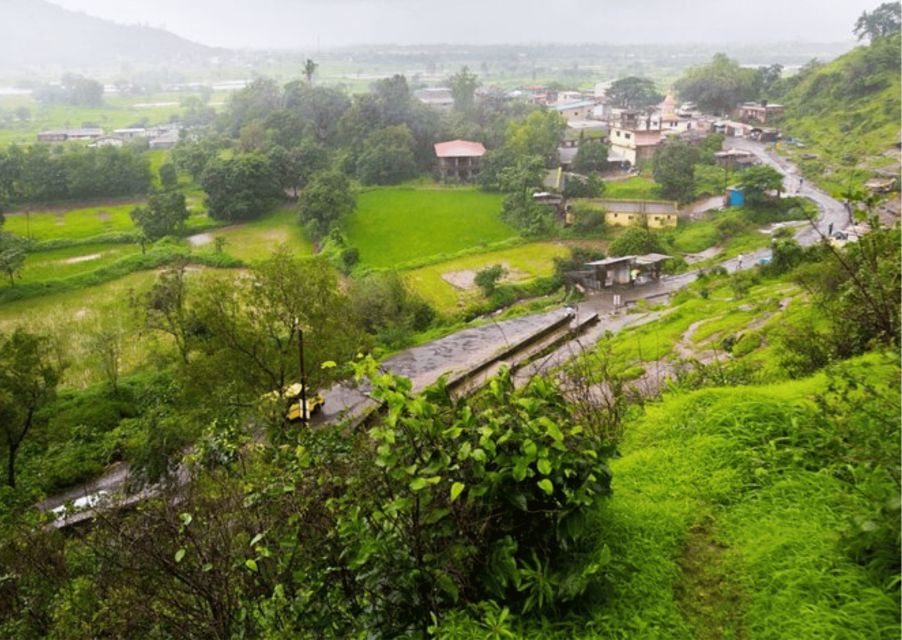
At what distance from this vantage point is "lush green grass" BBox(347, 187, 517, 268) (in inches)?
1164

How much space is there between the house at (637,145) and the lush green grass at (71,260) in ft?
97.8

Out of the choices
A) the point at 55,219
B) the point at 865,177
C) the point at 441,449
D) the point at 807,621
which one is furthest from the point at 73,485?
the point at 865,177

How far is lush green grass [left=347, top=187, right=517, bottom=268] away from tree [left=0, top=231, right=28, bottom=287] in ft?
42.2

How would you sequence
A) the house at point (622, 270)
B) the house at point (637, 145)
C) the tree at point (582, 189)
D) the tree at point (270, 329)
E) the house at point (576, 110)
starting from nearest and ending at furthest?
1. the tree at point (270, 329)
2. the house at point (622, 270)
3. the tree at point (582, 189)
4. the house at point (637, 145)
5. the house at point (576, 110)

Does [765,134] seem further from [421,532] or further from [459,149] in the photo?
[421,532]

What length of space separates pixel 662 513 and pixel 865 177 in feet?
115

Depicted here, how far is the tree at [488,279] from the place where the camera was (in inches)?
951

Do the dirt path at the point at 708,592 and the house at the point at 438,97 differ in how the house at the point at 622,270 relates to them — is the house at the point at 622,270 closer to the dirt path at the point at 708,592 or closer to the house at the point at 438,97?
the dirt path at the point at 708,592

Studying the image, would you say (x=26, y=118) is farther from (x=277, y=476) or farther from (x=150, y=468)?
(x=277, y=476)

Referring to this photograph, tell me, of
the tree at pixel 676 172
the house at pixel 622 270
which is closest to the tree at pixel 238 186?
the house at pixel 622 270

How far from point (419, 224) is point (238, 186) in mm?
9681

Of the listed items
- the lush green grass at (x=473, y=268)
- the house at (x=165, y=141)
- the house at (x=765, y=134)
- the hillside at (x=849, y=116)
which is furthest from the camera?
the house at (x=165, y=141)

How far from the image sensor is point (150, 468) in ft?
34.6

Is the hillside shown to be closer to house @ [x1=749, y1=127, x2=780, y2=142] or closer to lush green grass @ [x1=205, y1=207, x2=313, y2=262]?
house @ [x1=749, y1=127, x2=780, y2=142]
